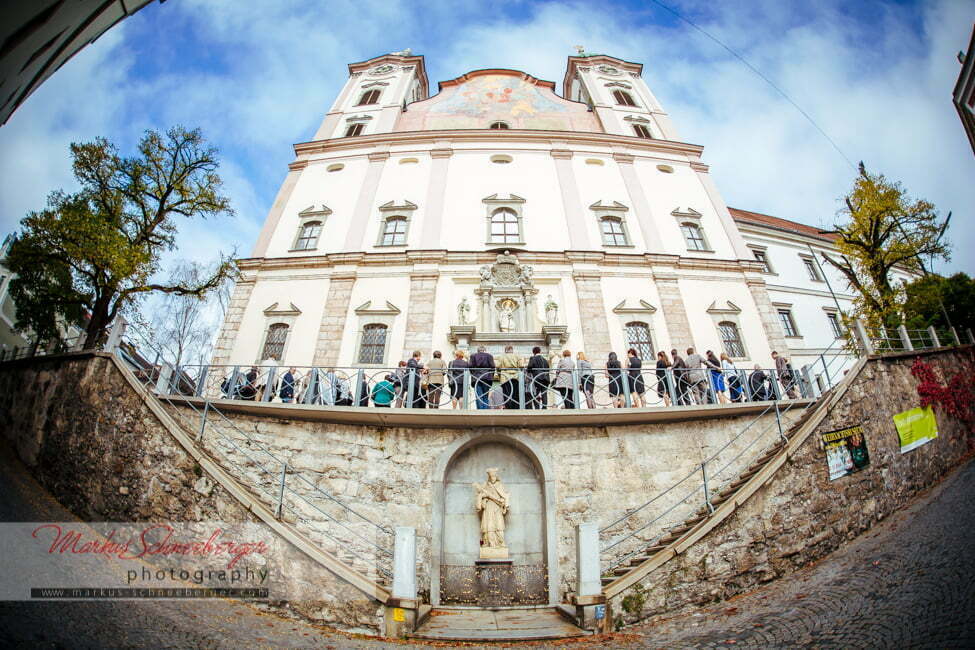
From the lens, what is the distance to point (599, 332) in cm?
1405

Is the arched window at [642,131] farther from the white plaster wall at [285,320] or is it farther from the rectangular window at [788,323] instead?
the white plaster wall at [285,320]

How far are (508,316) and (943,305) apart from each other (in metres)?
16.8

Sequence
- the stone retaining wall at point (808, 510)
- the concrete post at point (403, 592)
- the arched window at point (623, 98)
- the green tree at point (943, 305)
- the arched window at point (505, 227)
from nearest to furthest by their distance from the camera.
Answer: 1. the concrete post at point (403, 592)
2. the stone retaining wall at point (808, 510)
3. the green tree at point (943, 305)
4. the arched window at point (505, 227)
5. the arched window at point (623, 98)

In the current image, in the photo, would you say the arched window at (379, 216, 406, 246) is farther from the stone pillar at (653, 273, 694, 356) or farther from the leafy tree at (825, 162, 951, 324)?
the leafy tree at (825, 162, 951, 324)

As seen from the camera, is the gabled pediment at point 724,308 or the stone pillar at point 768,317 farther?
the gabled pediment at point 724,308

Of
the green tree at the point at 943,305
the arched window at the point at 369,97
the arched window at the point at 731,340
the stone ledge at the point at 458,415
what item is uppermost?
the arched window at the point at 369,97

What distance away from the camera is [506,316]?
1439 cm

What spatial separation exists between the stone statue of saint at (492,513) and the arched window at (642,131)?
20.2 m

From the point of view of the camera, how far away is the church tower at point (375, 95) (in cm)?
2178

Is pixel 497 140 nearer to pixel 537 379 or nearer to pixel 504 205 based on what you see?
pixel 504 205

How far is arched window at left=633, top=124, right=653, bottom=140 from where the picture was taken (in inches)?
867

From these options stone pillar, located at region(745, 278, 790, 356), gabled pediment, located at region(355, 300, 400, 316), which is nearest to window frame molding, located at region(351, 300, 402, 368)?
gabled pediment, located at region(355, 300, 400, 316)

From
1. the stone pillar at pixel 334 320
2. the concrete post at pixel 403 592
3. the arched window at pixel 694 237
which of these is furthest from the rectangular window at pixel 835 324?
the concrete post at pixel 403 592

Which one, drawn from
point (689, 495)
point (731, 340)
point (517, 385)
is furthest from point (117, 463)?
point (731, 340)
